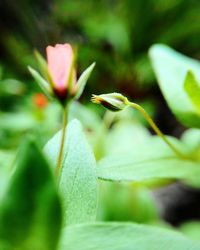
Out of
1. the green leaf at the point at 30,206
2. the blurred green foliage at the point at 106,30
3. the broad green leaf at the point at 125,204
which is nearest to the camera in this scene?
the green leaf at the point at 30,206

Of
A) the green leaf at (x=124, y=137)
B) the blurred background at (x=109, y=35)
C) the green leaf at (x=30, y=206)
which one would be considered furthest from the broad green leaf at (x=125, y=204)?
the blurred background at (x=109, y=35)

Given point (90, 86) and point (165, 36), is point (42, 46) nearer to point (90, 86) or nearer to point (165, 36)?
point (90, 86)

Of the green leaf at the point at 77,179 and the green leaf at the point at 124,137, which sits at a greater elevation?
the green leaf at the point at 124,137

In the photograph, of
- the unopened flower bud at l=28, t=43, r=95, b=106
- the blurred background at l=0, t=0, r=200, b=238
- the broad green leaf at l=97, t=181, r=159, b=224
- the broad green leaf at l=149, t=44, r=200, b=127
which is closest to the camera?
the unopened flower bud at l=28, t=43, r=95, b=106

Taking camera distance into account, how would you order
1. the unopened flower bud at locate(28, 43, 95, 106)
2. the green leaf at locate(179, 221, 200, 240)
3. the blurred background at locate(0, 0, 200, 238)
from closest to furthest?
1. the unopened flower bud at locate(28, 43, 95, 106)
2. the green leaf at locate(179, 221, 200, 240)
3. the blurred background at locate(0, 0, 200, 238)

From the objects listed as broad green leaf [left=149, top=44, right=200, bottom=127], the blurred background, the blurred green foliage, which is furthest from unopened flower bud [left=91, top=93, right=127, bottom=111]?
the blurred green foliage

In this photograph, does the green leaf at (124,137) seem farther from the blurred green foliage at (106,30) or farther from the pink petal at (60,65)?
the blurred green foliage at (106,30)

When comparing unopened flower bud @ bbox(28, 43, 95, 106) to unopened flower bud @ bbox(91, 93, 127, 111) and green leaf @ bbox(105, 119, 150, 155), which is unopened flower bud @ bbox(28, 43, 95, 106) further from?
green leaf @ bbox(105, 119, 150, 155)

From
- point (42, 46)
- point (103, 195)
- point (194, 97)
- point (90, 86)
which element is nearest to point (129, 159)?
point (194, 97)
